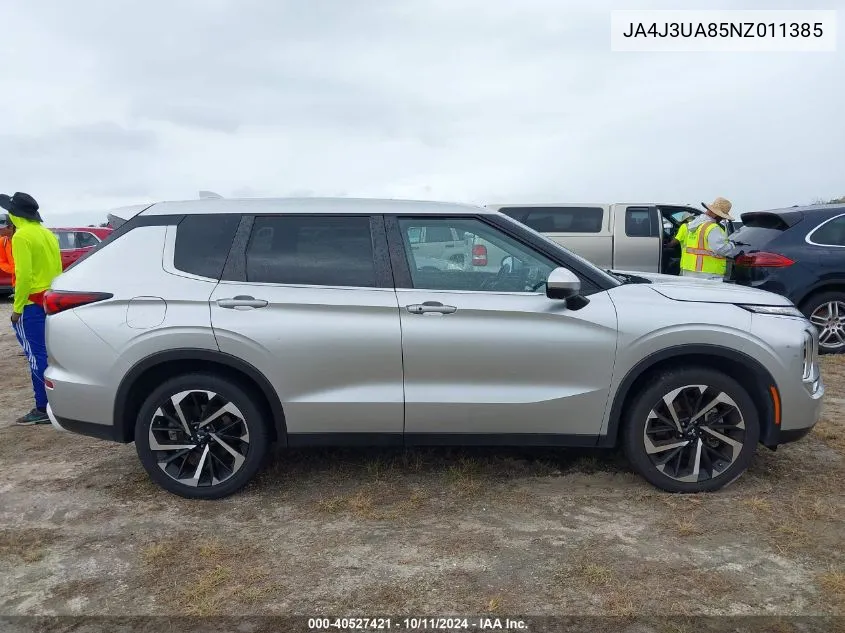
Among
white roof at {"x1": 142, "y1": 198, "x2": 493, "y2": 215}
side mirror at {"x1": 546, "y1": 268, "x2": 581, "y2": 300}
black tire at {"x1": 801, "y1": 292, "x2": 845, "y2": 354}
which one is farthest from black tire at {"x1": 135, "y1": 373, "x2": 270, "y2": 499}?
black tire at {"x1": 801, "y1": 292, "x2": 845, "y2": 354}

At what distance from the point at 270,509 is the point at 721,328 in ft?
8.99

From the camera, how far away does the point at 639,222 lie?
388 inches

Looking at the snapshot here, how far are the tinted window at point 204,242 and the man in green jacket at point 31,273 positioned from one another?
6.92 ft

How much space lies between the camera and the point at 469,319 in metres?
3.55

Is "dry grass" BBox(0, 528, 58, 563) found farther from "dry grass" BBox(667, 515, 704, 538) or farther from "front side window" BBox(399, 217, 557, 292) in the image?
"dry grass" BBox(667, 515, 704, 538)

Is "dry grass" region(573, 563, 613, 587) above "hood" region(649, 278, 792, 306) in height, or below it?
below

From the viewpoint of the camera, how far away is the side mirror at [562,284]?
3373 millimetres

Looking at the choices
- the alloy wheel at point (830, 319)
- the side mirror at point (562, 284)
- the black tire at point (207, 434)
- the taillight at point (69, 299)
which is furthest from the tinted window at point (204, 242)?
the alloy wheel at point (830, 319)

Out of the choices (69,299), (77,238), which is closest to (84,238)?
(77,238)

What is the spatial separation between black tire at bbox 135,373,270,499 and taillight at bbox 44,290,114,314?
62 cm

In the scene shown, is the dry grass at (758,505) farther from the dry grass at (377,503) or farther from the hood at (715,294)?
the dry grass at (377,503)

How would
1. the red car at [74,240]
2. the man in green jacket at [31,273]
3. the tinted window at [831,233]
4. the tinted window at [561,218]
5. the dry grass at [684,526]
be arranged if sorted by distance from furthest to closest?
the red car at [74,240], the tinted window at [561,218], the tinted window at [831,233], the man in green jacket at [31,273], the dry grass at [684,526]

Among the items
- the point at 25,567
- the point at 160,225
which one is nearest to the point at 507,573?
the point at 25,567

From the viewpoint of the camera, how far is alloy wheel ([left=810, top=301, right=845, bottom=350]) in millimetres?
7137
